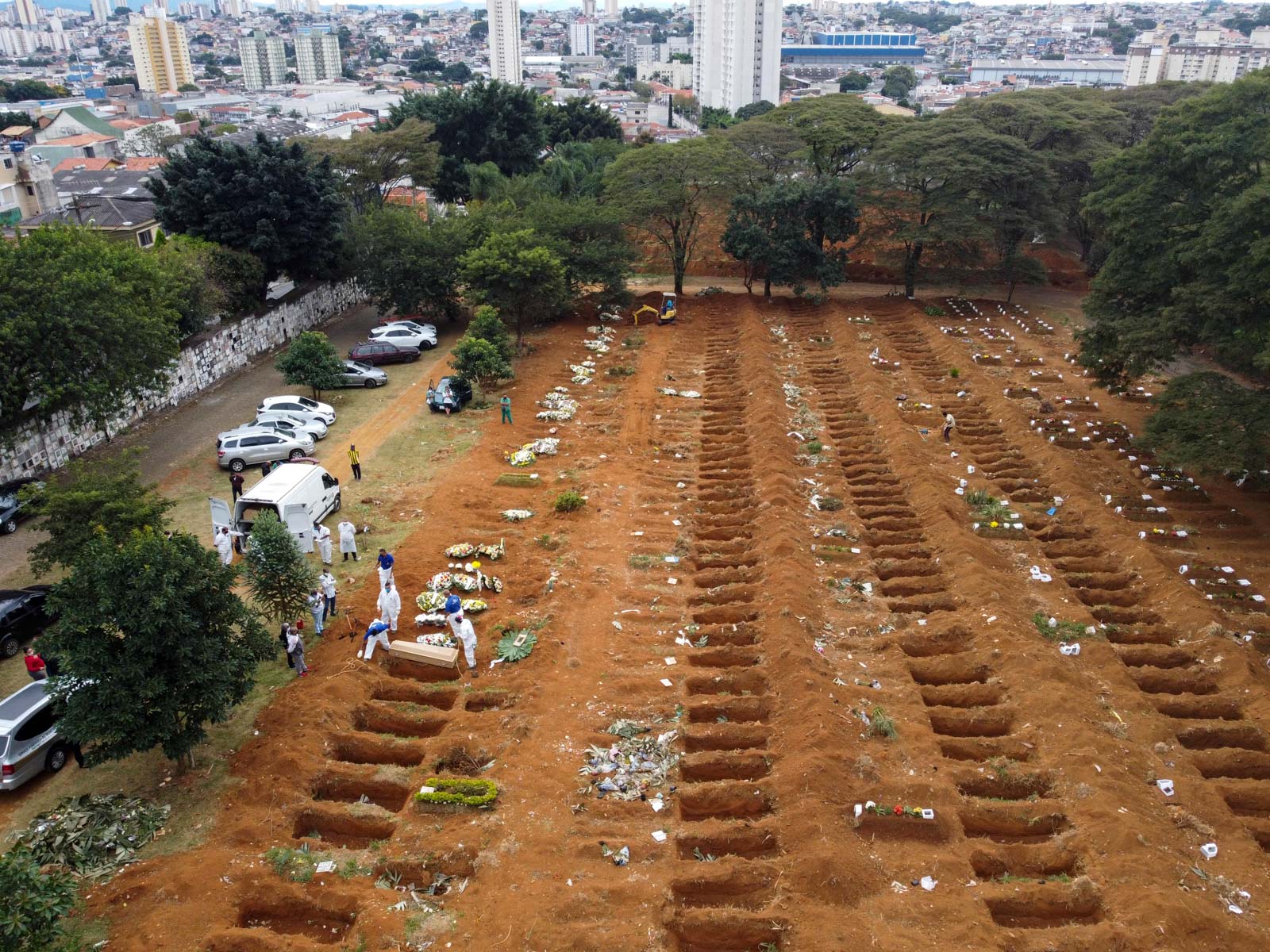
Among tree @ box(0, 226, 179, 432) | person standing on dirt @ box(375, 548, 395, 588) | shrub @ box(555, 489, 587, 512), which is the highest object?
tree @ box(0, 226, 179, 432)

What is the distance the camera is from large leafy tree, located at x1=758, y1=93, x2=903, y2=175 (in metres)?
41.7

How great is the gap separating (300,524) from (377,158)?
3048 cm

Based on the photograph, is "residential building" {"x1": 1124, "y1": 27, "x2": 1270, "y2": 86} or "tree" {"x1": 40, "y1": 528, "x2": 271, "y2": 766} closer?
"tree" {"x1": 40, "y1": 528, "x2": 271, "y2": 766}

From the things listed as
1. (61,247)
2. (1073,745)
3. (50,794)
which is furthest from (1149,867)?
(61,247)

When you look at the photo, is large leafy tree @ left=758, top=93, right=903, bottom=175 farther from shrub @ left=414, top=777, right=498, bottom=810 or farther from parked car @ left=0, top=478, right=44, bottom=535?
shrub @ left=414, top=777, right=498, bottom=810

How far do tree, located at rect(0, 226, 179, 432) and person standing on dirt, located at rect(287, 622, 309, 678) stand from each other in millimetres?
11154

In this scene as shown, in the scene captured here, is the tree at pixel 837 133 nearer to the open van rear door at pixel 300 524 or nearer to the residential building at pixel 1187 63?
the open van rear door at pixel 300 524

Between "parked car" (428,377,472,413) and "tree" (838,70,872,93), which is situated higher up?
"tree" (838,70,872,93)

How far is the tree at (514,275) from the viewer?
3259 cm

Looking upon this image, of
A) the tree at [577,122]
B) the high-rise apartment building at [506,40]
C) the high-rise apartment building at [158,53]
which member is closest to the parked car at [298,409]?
the tree at [577,122]

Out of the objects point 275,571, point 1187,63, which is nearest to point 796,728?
point 275,571

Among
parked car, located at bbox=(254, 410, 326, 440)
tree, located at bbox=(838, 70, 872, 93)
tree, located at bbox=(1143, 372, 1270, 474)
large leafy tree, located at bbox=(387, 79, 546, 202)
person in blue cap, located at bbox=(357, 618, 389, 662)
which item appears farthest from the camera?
tree, located at bbox=(838, 70, 872, 93)

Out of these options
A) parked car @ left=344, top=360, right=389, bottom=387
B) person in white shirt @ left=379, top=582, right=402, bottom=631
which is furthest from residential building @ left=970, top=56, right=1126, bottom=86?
person in white shirt @ left=379, top=582, right=402, bottom=631

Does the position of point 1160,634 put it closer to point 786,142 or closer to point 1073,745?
point 1073,745
